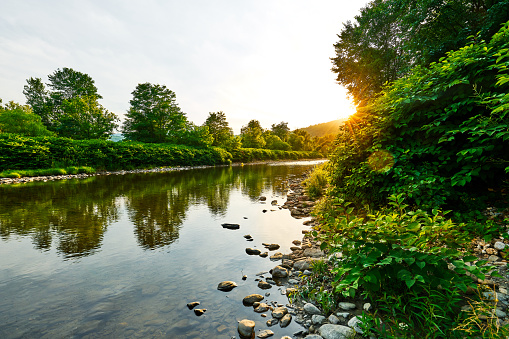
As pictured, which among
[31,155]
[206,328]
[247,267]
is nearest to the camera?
[206,328]

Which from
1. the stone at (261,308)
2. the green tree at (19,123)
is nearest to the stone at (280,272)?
the stone at (261,308)

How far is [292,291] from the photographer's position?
4.11 m

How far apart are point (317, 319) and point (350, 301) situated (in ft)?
2.00

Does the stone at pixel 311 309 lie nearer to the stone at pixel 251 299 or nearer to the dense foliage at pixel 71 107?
the stone at pixel 251 299

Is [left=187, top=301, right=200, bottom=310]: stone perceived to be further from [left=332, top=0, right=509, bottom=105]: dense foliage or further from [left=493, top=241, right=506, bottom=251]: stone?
[left=332, top=0, right=509, bottom=105]: dense foliage

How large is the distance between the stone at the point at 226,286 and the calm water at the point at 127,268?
0.09 metres

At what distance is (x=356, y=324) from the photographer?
2982 mm

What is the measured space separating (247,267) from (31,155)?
2761 cm

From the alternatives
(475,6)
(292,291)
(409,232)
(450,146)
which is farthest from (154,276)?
(475,6)

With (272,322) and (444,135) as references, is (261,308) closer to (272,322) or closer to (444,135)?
(272,322)

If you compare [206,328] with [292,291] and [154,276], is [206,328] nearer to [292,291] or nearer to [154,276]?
[292,291]

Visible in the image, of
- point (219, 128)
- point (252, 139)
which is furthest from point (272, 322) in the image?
point (252, 139)

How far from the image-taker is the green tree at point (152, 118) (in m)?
51.4

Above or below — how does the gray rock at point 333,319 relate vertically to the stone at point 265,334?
above
